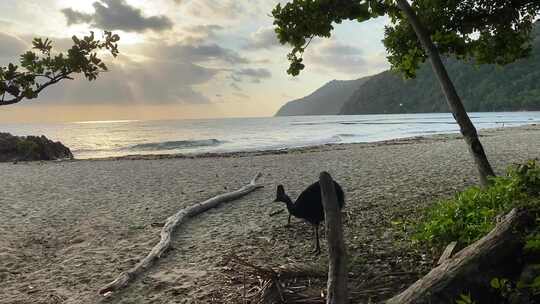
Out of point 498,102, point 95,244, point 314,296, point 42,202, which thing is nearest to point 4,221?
point 42,202

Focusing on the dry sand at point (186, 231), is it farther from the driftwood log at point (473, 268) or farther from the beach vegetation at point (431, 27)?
the beach vegetation at point (431, 27)

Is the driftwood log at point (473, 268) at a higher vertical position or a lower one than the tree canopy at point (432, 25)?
lower

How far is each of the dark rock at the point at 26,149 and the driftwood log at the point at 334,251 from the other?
42.3 meters

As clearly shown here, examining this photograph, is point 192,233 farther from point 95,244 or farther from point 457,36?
point 457,36

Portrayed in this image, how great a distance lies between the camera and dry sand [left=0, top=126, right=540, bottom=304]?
23.9 ft

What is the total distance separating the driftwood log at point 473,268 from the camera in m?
4.52

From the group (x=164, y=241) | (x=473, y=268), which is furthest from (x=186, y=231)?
(x=473, y=268)

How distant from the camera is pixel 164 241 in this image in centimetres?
971

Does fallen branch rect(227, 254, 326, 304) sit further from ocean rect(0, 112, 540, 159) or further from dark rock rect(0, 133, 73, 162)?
ocean rect(0, 112, 540, 159)

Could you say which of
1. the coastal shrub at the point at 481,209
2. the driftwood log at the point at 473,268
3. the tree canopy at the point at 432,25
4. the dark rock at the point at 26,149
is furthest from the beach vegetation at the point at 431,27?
the dark rock at the point at 26,149

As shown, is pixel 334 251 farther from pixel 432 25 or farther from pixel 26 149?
pixel 26 149

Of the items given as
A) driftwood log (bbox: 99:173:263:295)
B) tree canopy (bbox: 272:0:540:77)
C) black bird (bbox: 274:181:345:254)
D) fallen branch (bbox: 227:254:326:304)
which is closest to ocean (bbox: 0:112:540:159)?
driftwood log (bbox: 99:173:263:295)

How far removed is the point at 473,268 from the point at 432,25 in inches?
338

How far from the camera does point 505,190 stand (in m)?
7.39
